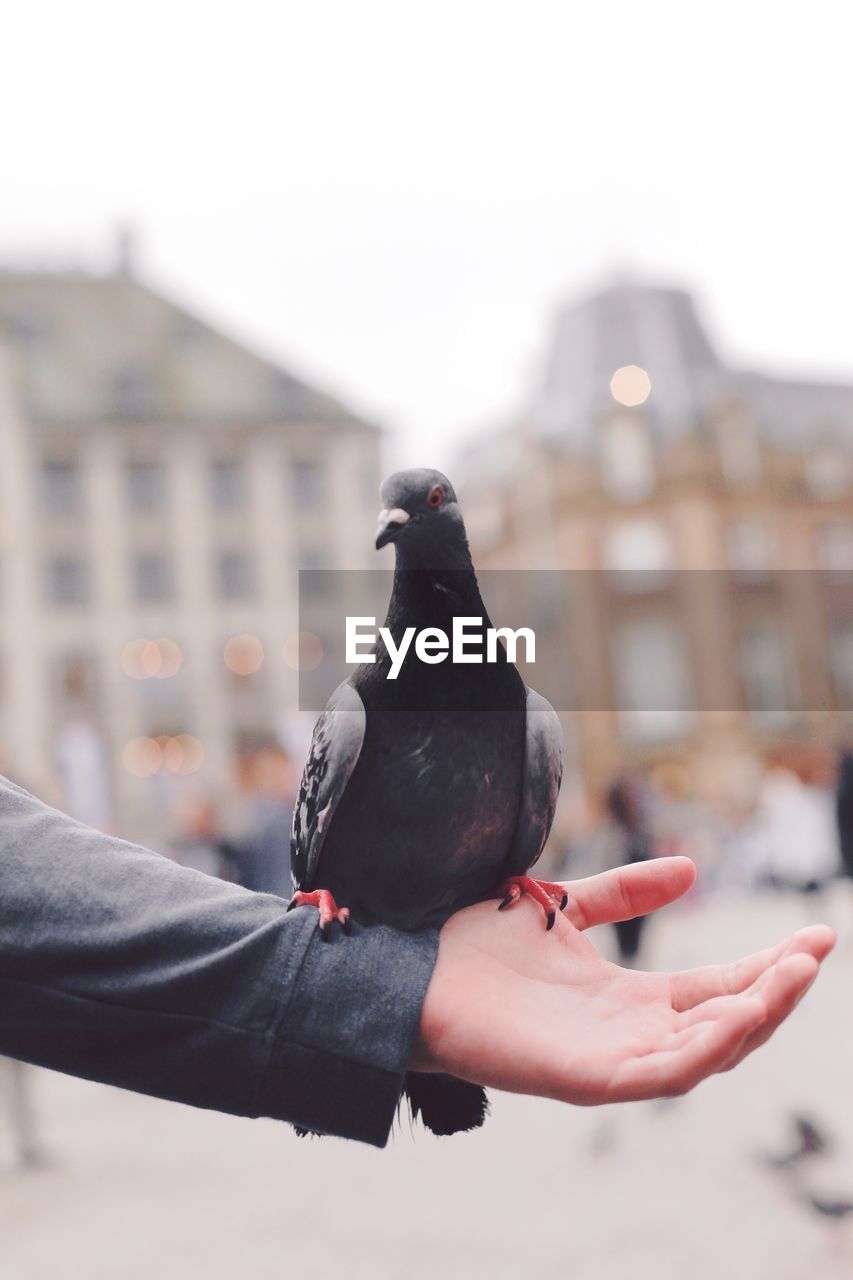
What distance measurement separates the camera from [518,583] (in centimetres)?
154

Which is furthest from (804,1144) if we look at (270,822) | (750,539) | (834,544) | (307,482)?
(307,482)

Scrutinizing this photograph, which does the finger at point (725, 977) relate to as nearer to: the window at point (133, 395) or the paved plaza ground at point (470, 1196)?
the paved plaza ground at point (470, 1196)

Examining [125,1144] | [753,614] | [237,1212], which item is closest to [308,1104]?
[237,1212]

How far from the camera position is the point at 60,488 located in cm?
3597

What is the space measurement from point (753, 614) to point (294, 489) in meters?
12.6

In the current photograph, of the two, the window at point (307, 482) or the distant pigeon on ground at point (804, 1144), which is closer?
the distant pigeon on ground at point (804, 1144)

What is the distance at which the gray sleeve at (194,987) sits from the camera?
3.74ft

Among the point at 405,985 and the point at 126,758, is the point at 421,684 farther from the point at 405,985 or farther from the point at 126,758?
the point at 126,758

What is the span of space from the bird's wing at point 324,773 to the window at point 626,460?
106 ft

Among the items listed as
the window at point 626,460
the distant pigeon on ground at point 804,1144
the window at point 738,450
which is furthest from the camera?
the window at point 738,450

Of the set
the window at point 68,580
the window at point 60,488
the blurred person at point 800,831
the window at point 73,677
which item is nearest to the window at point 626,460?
the window at point 68,580

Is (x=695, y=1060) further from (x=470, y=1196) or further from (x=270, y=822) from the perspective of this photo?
(x=470, y=1196)

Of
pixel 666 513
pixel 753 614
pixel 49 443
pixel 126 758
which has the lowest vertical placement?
pixel 126 758

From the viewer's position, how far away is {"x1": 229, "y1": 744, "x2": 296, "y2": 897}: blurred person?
4.08ft
